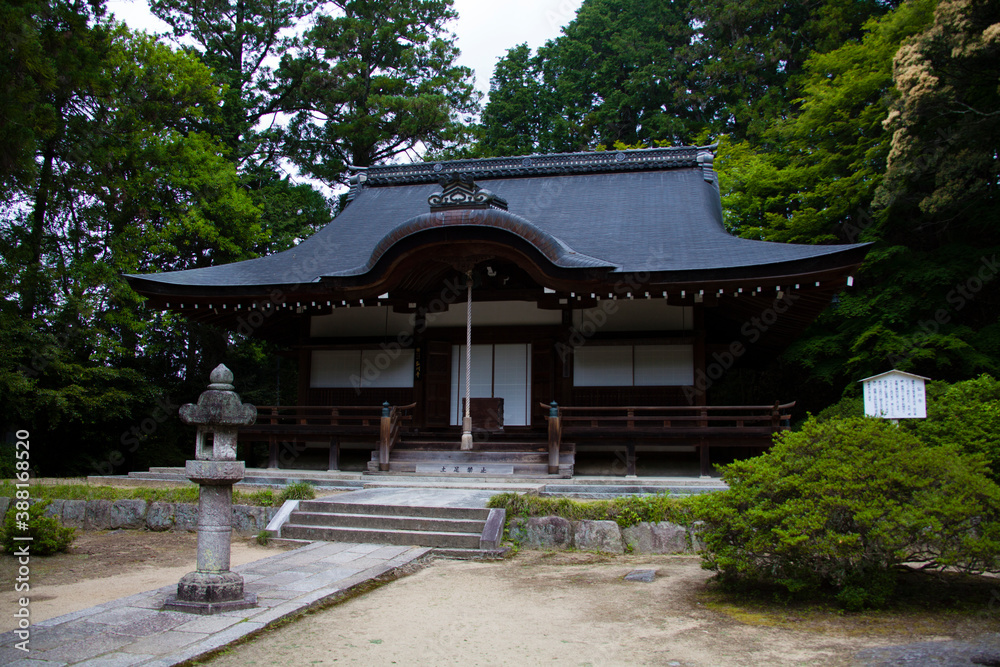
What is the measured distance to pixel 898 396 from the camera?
8.30 m

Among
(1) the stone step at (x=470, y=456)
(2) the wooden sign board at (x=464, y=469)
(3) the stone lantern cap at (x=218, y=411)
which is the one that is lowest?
(2) the wooden sign board at (x=464, y=469)

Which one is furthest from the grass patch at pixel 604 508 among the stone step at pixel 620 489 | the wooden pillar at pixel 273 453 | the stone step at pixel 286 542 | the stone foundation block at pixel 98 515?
the wooden pillar at pixel 273 453

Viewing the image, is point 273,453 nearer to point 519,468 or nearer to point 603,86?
point 519,468

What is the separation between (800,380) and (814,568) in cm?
1559

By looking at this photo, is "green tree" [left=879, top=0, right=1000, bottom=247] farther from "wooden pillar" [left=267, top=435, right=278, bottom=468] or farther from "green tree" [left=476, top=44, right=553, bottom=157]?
"green tree" [left=476, top=44, right=553, bottom=157]

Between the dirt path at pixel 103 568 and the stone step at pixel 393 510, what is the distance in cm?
82

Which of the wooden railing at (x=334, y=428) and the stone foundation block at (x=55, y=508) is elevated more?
the wooden railing at (x=334, y=428)

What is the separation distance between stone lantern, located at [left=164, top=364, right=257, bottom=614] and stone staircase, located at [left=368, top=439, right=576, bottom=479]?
6187 mm

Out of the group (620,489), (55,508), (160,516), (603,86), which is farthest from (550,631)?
(603,86)

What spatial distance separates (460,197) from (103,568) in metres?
7.36

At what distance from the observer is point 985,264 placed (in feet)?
45.2

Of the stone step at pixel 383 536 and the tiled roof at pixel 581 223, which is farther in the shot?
the tiled roof at pixel 581 223

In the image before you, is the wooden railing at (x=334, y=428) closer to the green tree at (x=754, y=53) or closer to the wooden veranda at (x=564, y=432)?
the wooden veranda at (x=564, y=432)

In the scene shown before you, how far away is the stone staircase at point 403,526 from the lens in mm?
6961
